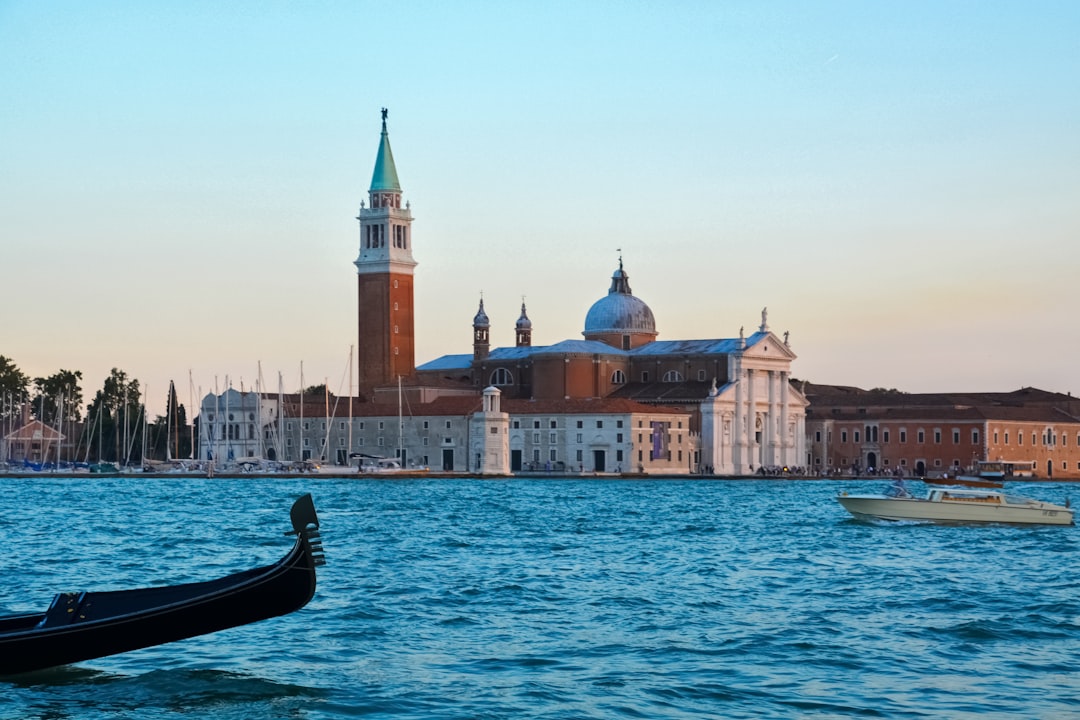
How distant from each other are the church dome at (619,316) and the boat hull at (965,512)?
168 ft

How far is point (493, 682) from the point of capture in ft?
43.1

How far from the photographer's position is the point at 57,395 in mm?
91000

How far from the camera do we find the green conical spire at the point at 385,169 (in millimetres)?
83062

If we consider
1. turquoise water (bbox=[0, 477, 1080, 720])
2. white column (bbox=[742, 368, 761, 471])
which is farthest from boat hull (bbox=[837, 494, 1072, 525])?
white column (bbox=[742, 368, 761, 471])

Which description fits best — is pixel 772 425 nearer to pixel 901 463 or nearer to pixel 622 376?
pixel 901 463

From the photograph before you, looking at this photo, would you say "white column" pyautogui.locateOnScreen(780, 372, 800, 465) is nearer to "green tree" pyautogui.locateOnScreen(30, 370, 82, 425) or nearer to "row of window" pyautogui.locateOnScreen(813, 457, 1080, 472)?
"row of window" pyautogui.locateOnScreen(813, 457, 1080, 472)

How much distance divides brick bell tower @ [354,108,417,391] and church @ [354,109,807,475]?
5cm

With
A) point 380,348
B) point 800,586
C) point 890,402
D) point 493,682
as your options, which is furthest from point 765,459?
point 493,682

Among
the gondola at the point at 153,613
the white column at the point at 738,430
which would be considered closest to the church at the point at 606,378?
the white column at the point at 738,430

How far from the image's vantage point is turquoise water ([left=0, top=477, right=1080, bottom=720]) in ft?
40.8

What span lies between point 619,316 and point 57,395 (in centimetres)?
3010

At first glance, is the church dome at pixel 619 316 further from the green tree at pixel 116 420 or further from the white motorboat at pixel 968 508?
the white motorboat at pixel 968 508

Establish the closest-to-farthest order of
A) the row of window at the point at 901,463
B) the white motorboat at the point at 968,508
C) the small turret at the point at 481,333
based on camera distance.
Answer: the white motorboat at the point at 968,508 → the row of window at the point at 901,463 → the small turret at the point at 481,333

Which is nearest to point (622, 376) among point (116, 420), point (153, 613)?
point (116, 420)
